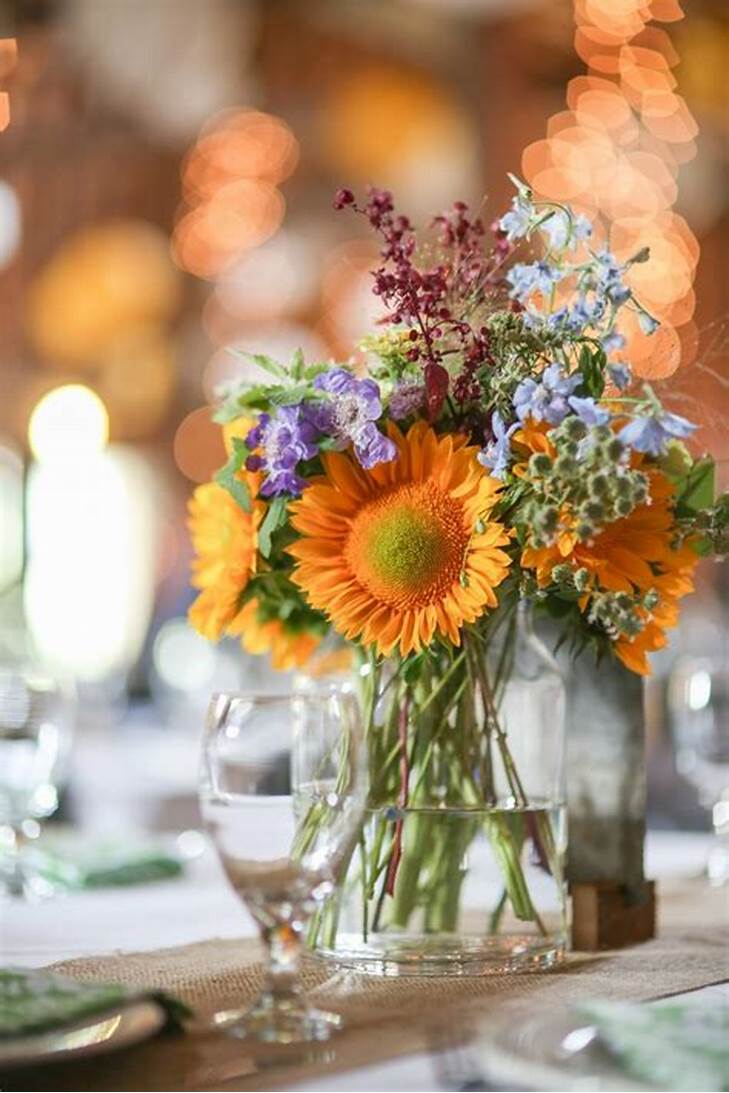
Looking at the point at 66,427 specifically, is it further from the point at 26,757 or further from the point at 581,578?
the point at 581,578

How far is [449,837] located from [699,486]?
0.25 metres

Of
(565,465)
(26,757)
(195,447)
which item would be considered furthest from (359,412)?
(195,447)

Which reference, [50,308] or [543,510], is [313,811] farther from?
[50,308]

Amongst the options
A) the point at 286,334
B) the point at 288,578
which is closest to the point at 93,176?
the point at 286,334

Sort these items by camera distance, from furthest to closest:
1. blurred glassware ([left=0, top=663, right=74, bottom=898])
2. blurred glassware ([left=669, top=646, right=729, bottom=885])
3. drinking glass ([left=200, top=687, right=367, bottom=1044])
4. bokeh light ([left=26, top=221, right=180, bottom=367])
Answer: bokeh light ([left=26, top=221, right=180, bottom=367])
blurred glassware ([left=669, top=646, right=729, bottom=885])
blurred glassware ([left=0, top=663, right=74, bottom=898])
drinking glass ([left=200, top=687, right=367, bottom=1044])

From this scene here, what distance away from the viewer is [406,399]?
0.94m

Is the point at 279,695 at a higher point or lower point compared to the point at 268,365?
lower

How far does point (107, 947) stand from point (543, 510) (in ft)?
1.42

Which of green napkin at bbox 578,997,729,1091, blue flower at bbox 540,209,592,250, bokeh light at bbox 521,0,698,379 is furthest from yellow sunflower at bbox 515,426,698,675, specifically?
bokeh light at bbox 521,0,698,379

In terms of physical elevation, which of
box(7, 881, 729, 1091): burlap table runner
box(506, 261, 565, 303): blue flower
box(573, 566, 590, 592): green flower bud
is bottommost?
box(7, 881, 729, 1091): burlap table runner

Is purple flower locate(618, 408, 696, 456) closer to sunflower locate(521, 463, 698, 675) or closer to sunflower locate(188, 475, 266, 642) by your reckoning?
sunflower locate(521, 463, 698, 675)

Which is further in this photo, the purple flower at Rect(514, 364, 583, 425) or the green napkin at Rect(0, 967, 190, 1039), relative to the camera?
the purple flower at Rect(514, 364, 583, 425)

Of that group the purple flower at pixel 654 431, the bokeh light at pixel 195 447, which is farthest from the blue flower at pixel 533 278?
the bokeh light at pixel 195 447

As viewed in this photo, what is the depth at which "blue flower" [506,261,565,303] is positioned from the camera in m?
0.91
